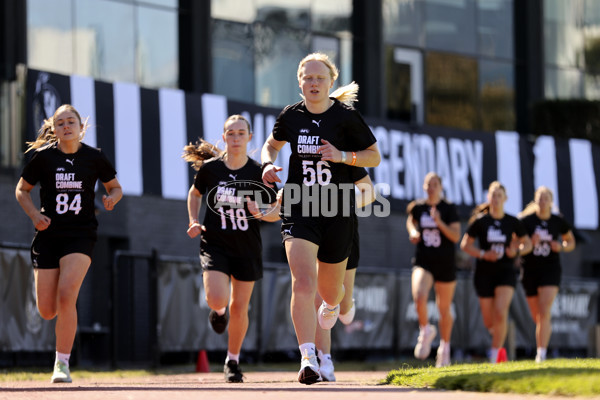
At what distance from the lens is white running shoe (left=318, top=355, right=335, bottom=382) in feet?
32.0

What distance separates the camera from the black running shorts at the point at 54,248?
9609mm

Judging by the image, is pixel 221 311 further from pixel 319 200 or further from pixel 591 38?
pixel 591 38

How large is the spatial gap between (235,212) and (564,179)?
1499cm

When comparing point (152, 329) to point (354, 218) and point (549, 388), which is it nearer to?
point (354, 218)

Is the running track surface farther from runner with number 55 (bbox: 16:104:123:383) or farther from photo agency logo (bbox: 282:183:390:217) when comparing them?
photo agency logo (bbox: 282:183:390:217)

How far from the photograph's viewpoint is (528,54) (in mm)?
27562

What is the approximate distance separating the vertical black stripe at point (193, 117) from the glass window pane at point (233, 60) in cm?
352

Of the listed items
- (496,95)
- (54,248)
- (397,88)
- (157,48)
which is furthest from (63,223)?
(496,95)

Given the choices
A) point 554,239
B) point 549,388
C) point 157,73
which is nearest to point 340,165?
point 549,388

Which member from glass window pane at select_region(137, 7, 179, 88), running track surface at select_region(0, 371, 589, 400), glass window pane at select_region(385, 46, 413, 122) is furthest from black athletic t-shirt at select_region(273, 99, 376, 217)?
glass window pane at select_region(385, 46, 413, 122)

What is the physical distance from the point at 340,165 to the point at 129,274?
351 inches

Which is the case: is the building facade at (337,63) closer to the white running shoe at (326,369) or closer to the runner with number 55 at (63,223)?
the runner with number 55 at (63,223)

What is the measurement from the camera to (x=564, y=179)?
79.3ft

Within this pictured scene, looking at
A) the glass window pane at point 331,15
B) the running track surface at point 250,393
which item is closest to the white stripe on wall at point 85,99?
the running track surface at point 250,393
